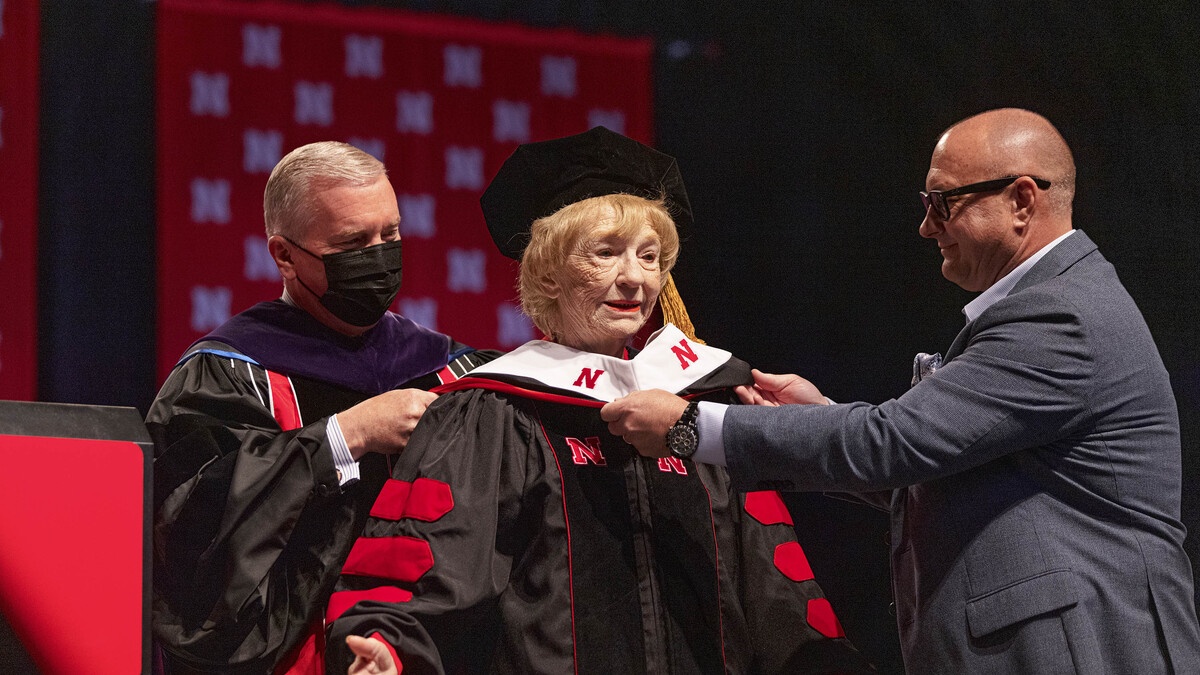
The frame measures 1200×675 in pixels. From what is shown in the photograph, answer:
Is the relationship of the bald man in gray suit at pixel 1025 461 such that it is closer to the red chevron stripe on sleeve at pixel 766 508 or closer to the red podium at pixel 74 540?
the red chevron stripe on sleeve at pixel 766 508

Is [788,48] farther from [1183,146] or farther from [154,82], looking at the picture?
[154,82]

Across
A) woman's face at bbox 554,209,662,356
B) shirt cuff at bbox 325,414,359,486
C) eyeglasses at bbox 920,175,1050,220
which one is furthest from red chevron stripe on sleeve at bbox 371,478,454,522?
eyeglasses at bbox 920,175,1050,220

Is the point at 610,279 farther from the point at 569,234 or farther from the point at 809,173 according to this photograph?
the point at 809,173

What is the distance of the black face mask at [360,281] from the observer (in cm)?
283

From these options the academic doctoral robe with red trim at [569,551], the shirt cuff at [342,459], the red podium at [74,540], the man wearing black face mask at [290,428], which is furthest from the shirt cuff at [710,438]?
the red podium at [74,540]

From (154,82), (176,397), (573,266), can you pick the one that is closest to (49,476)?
(176,397)

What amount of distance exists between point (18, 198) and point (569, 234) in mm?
2909

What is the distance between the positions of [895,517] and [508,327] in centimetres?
283

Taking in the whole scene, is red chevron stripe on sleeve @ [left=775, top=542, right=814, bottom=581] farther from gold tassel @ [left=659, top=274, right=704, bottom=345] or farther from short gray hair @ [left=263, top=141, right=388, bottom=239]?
short gray hair @ [left=263, top=141, right=388, bottom=239]

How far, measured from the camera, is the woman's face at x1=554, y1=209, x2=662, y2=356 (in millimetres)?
2467

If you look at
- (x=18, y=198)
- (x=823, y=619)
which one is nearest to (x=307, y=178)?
(x=823, y=619)

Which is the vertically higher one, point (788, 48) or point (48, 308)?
point (788, 48)

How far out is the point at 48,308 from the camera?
14.4 ft

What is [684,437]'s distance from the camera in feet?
7.66
